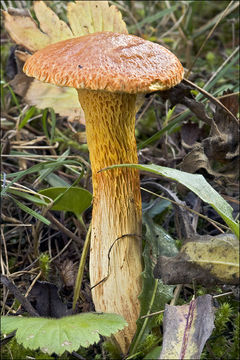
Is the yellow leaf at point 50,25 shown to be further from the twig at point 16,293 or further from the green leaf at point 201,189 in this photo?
the twig at point 16,293

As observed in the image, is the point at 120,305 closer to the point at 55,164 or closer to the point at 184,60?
the point at 55,164

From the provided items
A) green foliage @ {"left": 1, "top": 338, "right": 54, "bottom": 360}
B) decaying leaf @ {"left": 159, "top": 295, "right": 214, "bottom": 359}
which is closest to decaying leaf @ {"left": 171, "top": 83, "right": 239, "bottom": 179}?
decaying leaf @ {"left": 159, "top": 295, "right": 214, "bottom": 359}

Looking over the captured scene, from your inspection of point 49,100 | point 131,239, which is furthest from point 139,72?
point 49,100

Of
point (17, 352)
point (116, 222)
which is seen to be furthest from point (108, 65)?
point (17, 352)

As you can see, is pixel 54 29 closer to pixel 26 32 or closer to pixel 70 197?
pixel 26 32

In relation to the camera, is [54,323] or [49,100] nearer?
[54,323]

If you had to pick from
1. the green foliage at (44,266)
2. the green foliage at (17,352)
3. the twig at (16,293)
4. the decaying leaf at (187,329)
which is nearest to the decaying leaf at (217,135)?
the decaying leaf at (187,329)

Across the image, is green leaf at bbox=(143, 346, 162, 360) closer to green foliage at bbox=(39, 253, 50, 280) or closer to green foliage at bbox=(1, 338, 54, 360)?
green foliage at bbox=(1, 338, 54, 360)
